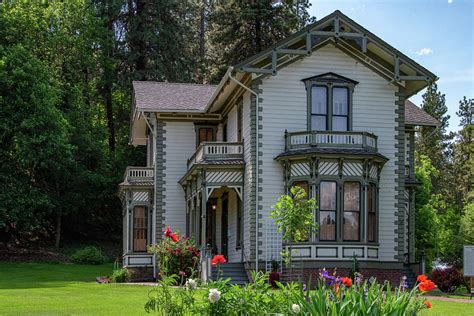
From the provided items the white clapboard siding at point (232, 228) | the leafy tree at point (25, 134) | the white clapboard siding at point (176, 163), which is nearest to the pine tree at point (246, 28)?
the leafy tree at point (25, 134)

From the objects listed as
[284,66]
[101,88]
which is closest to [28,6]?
[101,88]

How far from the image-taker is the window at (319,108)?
2862 cm

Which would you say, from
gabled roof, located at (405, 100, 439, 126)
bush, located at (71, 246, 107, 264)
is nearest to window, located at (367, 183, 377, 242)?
gabled roof, located at (405, 100, 439, 126)

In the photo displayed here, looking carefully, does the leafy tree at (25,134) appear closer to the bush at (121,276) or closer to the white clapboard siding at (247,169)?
the bush at (121,276)

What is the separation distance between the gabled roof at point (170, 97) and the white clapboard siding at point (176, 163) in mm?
1004

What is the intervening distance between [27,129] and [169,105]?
38.3ft

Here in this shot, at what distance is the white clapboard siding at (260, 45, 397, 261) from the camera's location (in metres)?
28.2

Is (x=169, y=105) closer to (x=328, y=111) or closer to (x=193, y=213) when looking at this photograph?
(x=193, y=213)

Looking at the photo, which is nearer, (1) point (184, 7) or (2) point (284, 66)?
(2) point (284, 66)

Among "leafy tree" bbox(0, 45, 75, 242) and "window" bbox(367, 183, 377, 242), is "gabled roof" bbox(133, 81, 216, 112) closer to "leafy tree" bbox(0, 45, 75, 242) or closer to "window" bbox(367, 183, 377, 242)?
"leafy tree" bbox(0, 45, 75, 242)

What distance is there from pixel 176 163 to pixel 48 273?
299 inches

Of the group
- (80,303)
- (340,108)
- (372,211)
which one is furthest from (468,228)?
(80,303)

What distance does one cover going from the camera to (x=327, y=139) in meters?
27.5

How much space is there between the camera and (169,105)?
3447cm
